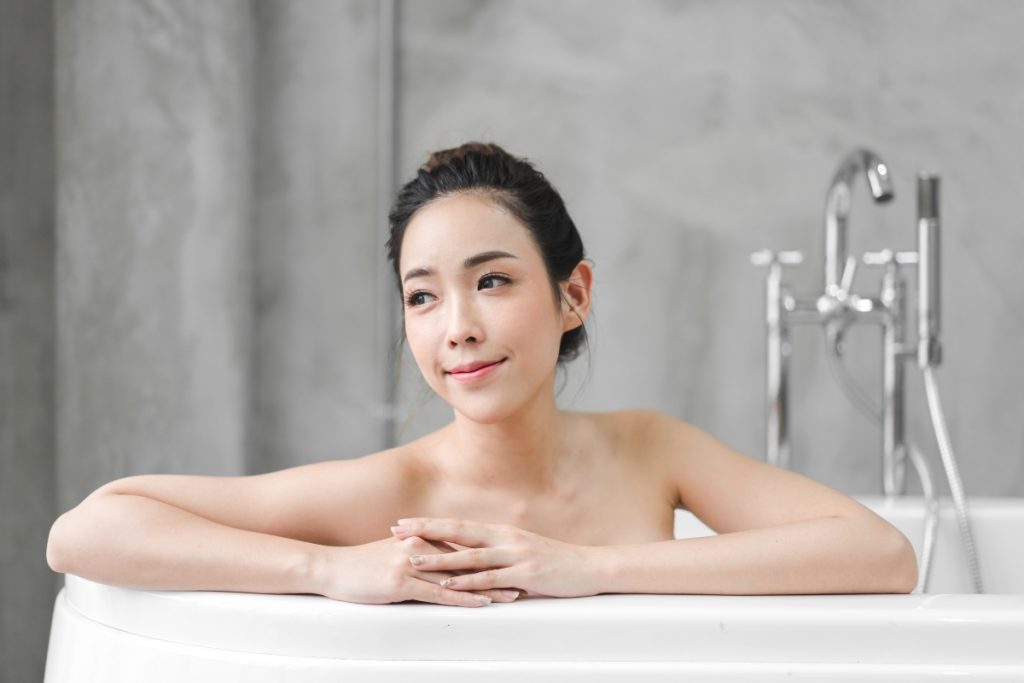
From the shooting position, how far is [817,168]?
2.31m

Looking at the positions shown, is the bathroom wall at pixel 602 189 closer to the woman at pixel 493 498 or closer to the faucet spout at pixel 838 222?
the faucet spout at pixel 838 222

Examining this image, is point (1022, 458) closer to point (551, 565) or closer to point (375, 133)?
point (375, 133)

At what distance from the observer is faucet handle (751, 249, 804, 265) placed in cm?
210

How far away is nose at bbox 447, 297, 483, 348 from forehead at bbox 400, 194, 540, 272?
1.9 inches

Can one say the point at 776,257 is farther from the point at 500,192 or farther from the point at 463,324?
the point at 463,324

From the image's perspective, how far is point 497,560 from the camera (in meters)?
0.97

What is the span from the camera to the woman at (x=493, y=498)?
38.5 inches

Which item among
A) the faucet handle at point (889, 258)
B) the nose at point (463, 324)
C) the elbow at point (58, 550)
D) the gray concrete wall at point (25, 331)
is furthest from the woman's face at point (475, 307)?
the gray concrete wall at point (25, 331)

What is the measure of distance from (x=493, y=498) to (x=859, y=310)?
96 cm

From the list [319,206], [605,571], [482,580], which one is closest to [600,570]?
[605,571]

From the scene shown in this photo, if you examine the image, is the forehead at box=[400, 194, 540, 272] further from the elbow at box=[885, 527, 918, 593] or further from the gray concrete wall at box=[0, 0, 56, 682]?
the gray concrete wall at box=[0, 0, 56, 682]

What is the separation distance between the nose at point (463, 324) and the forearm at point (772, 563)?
0.83 feet

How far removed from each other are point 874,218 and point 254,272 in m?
1.30

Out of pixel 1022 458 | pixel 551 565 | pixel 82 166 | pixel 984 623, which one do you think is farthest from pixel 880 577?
pixel 82 166
